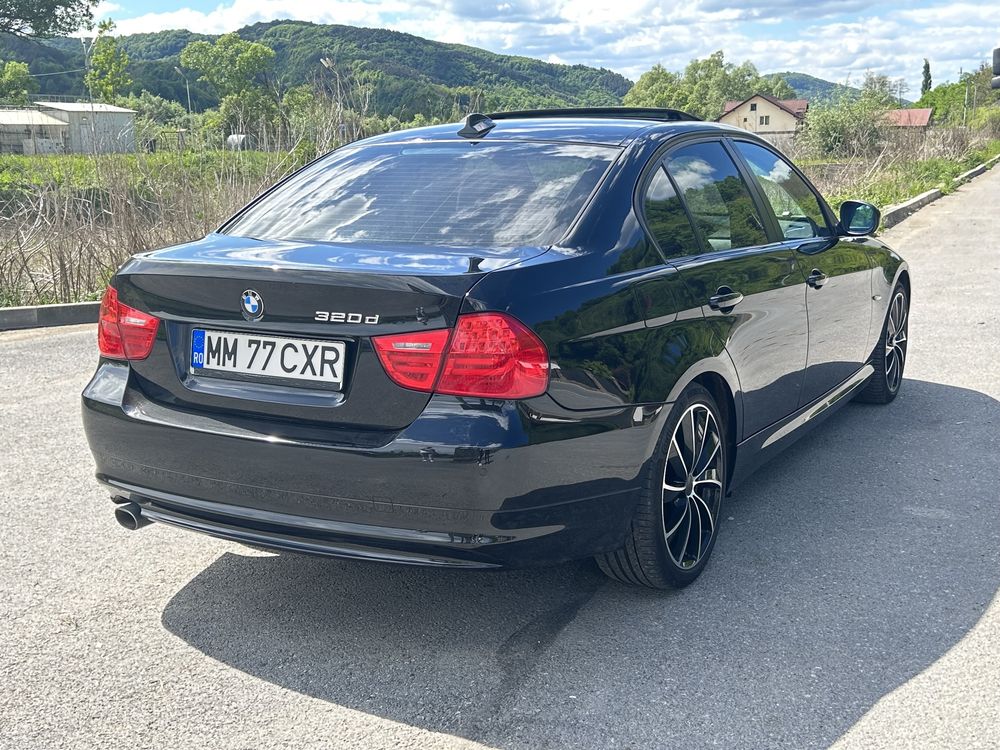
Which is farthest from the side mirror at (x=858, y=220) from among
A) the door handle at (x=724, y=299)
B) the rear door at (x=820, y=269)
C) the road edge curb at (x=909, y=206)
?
the road edge curb at (x=909, y=206)

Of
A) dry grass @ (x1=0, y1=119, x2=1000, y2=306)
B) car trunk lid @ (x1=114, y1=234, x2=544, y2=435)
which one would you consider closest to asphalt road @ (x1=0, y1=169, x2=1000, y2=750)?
car trunk lid @ (x1=114, y1=234, x2=544, y2=435)

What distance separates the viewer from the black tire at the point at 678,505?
11.2ft

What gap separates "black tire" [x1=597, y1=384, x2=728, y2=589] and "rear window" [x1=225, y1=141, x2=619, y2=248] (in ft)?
2.58

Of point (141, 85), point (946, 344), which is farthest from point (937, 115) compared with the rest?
point (946, 344)

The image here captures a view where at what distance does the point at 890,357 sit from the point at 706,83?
6745 inches

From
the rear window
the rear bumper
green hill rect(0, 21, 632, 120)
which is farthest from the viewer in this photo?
green hill rect(0, 21, 632, 120)

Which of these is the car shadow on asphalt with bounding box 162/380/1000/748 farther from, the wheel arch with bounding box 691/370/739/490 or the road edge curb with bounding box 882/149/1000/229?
the road edge curb with bounding box 882/149/1000/229

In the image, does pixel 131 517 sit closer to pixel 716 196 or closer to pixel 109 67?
pixel 716 196

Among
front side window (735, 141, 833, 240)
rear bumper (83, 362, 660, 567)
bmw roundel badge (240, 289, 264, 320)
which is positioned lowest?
rear bumper (83, 362, 660, 567)

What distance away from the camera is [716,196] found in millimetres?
4195

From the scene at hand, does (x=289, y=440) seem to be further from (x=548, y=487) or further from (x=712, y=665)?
(x=712, y=665)

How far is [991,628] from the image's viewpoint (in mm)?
3367

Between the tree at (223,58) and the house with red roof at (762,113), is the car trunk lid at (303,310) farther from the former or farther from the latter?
the tree at (223,58)

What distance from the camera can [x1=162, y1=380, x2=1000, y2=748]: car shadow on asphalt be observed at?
9.40 ft
